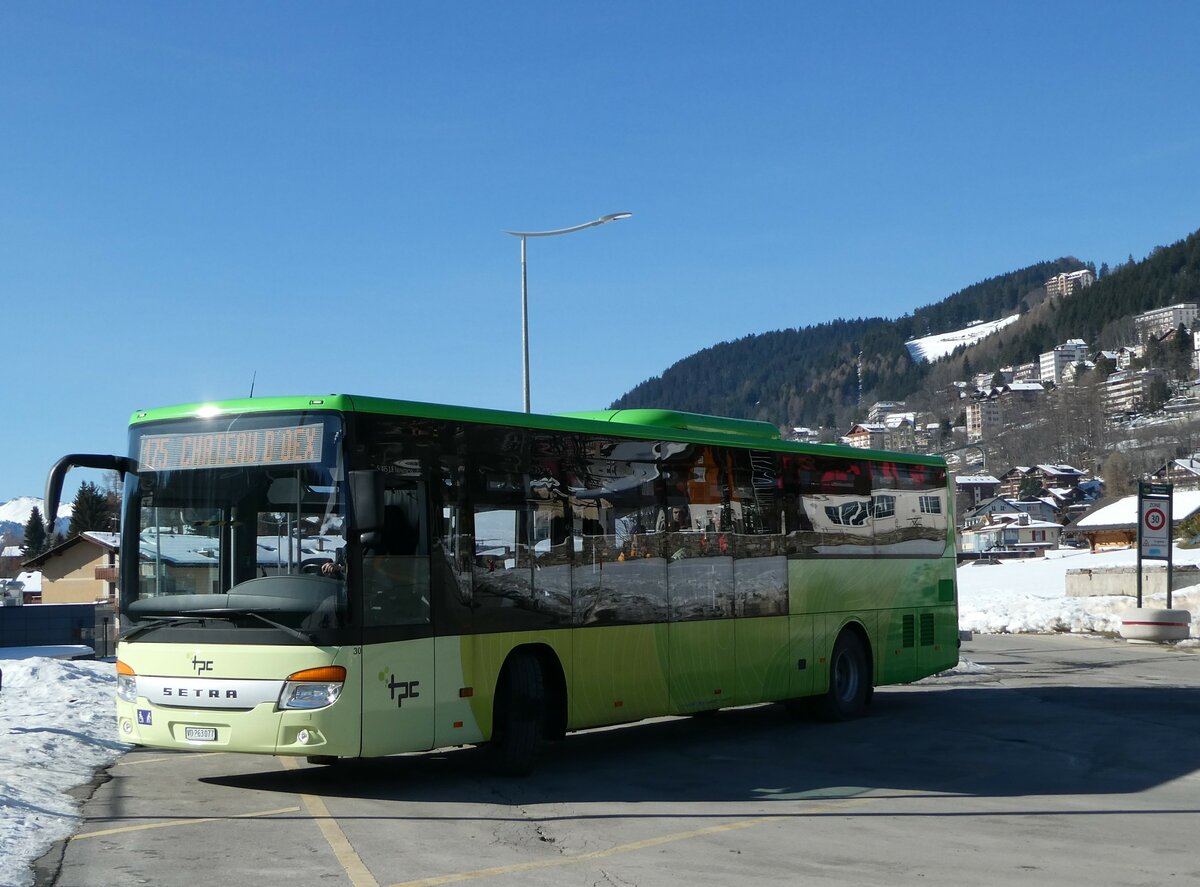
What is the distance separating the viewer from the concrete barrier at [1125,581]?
151ft

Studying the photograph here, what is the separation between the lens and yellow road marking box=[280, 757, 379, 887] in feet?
25.1

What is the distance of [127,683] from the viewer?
11.0m

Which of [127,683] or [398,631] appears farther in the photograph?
[127,683]

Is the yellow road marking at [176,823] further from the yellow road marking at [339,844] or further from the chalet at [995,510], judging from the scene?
the chalet at [995,510]

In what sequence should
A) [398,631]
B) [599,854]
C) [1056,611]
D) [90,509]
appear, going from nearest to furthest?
[599,854] → [398,631] → [1056,611] → [90,509]

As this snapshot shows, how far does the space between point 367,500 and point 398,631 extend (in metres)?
1.29

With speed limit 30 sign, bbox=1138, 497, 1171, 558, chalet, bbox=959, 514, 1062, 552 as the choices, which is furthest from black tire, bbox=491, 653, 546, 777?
chalet, bbox=959, 514, 1062, 552

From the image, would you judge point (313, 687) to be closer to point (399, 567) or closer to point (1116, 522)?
point (399, 567)

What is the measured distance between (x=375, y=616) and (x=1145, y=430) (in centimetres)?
20208

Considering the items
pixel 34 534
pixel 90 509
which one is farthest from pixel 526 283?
pixel 34 534

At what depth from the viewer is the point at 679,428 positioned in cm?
1416

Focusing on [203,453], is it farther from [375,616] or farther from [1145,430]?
[1145,430]

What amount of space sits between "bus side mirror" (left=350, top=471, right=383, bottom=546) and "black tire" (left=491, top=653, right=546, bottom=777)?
7.56ft

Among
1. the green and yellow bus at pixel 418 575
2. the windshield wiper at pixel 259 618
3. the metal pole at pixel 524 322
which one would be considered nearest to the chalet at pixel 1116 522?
the metal pole at pixel 524 322
